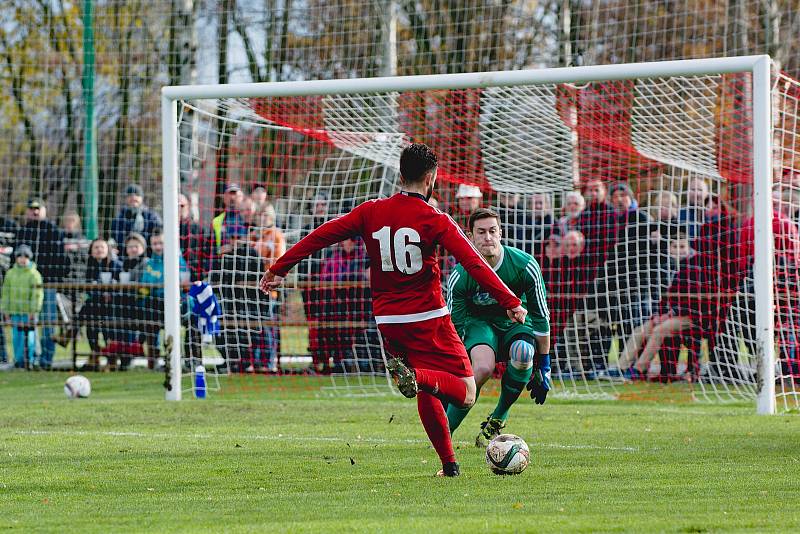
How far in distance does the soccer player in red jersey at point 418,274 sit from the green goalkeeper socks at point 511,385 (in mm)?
1302

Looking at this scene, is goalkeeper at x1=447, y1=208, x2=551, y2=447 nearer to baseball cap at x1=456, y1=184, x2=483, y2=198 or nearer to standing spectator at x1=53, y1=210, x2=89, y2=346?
baseball cap at x1=456, y1=184, x2=483, y2=198

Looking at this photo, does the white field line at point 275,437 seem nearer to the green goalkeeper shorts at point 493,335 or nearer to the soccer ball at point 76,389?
the green goalkeeper shorts at point 493,335

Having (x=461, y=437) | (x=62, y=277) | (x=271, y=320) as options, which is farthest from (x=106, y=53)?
(x=461, y=437)

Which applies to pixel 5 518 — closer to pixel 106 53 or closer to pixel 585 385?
pixel 585 385

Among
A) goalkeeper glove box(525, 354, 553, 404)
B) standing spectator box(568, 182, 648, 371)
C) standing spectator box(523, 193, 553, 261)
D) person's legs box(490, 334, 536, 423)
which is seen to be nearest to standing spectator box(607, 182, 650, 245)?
standing spectator box(568, 182, 648, 371)

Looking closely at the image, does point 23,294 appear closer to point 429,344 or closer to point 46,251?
point 46,251

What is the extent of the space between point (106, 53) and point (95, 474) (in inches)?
666

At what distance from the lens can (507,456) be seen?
7027mm

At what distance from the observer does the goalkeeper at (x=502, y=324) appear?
8273 millimetres

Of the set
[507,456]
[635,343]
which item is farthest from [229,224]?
[507,456]

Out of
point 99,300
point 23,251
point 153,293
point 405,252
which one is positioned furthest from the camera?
point 23,251

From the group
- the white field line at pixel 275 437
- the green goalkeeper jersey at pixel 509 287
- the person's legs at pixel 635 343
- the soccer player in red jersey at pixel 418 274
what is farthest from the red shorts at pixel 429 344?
the person's legs at pixel 635 343

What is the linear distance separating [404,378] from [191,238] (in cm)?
831

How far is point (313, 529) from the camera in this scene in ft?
17.6
